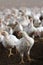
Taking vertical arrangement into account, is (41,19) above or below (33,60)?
above

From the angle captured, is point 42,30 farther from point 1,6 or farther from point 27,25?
point 1,6

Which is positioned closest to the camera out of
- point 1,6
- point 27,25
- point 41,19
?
point 27,25

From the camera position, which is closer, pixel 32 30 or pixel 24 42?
pixel 24 42

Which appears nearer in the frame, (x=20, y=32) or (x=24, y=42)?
(x=24, y=42)

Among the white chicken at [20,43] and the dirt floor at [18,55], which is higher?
the white chicken at [20,43]

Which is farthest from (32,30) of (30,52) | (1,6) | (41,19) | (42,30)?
(1,6)

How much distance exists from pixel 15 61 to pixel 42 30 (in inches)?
13.8

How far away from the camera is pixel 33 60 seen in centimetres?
217

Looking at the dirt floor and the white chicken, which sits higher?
the white chicken

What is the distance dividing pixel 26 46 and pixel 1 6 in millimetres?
2218

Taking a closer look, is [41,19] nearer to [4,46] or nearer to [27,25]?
[27,25]

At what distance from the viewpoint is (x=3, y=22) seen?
2.59 meters

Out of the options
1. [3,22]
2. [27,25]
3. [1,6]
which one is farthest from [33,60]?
[1,6]

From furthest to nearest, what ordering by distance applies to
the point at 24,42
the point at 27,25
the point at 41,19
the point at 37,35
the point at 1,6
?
the point at 1,6
the point at 41,19
the point at 27,25
the point at 37,35
the point at 24,42
